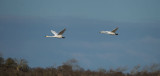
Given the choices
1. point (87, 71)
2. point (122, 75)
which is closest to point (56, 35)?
point (87, 71)

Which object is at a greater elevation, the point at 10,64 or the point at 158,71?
the point at 10,64

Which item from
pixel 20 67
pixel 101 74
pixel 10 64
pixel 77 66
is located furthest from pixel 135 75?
pixel 10 64

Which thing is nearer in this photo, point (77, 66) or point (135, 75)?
point (135, 75)

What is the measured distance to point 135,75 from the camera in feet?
124

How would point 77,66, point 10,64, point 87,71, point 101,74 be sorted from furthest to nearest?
point 10,64
point 77,66
point 87,71
point 101,74

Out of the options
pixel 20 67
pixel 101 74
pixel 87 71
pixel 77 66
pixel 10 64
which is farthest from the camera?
pixel 10 64

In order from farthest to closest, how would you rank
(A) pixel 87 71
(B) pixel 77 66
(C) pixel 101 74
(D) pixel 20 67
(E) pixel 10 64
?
(E) pixel 10 64 < (D) pixel 20 67 < (B) pixel 77 66 < (A) pixel 87 71 < (C) pixel 101 74

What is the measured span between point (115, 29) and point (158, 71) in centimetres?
1359

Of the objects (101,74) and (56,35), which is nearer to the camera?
(101,74)

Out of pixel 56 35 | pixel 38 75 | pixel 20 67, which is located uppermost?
pixel 56 35

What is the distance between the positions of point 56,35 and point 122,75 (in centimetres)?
A: 1647

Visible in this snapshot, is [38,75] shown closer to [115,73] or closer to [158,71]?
[115,73]

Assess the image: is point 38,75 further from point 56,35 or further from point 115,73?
point 56,35

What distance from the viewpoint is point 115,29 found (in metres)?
50.2
